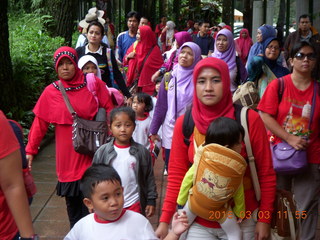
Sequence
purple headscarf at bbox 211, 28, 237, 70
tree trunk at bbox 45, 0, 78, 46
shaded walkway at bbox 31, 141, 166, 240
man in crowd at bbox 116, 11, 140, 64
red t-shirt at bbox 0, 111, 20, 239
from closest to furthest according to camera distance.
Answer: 1. red t-shirt at bbox 0, 111, 20, 239
2. shaded walkway at bbox 31, 141, 166, 240
3. purple headscarf at bbox 211, 28, 237, 70
4. man in crowd at bbox 116, 11, 140, 64
5. tree trunk at bbox 45, 0, 78, 46

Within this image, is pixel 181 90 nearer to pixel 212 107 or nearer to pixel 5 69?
pixel 212 107

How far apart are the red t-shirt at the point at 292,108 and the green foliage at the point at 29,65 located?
548cm

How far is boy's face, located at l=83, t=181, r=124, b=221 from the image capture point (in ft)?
10.7

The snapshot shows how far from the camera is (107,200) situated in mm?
3289

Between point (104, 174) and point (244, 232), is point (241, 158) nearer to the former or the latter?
point (244, 232)

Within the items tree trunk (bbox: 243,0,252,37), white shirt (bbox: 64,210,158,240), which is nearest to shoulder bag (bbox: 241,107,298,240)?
white shirt (bbox: 64,210,158,240)

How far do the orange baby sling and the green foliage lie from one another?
21.2ft

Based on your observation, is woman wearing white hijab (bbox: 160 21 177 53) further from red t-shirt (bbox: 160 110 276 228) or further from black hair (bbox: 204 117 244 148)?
black hair (bbox: 204 117 244 148)

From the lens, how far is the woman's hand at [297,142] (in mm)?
4770

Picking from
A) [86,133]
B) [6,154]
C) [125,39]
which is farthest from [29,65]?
[6,154]

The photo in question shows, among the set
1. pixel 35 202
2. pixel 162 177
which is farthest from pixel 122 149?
pixel 162 177

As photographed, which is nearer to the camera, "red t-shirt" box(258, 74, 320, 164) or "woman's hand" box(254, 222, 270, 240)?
"woman's hand" box(254, 222, 270, 240)

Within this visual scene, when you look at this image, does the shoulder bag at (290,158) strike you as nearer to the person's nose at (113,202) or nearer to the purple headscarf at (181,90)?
the purple headscarf at (181,90)

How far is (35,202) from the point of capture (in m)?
6.94
